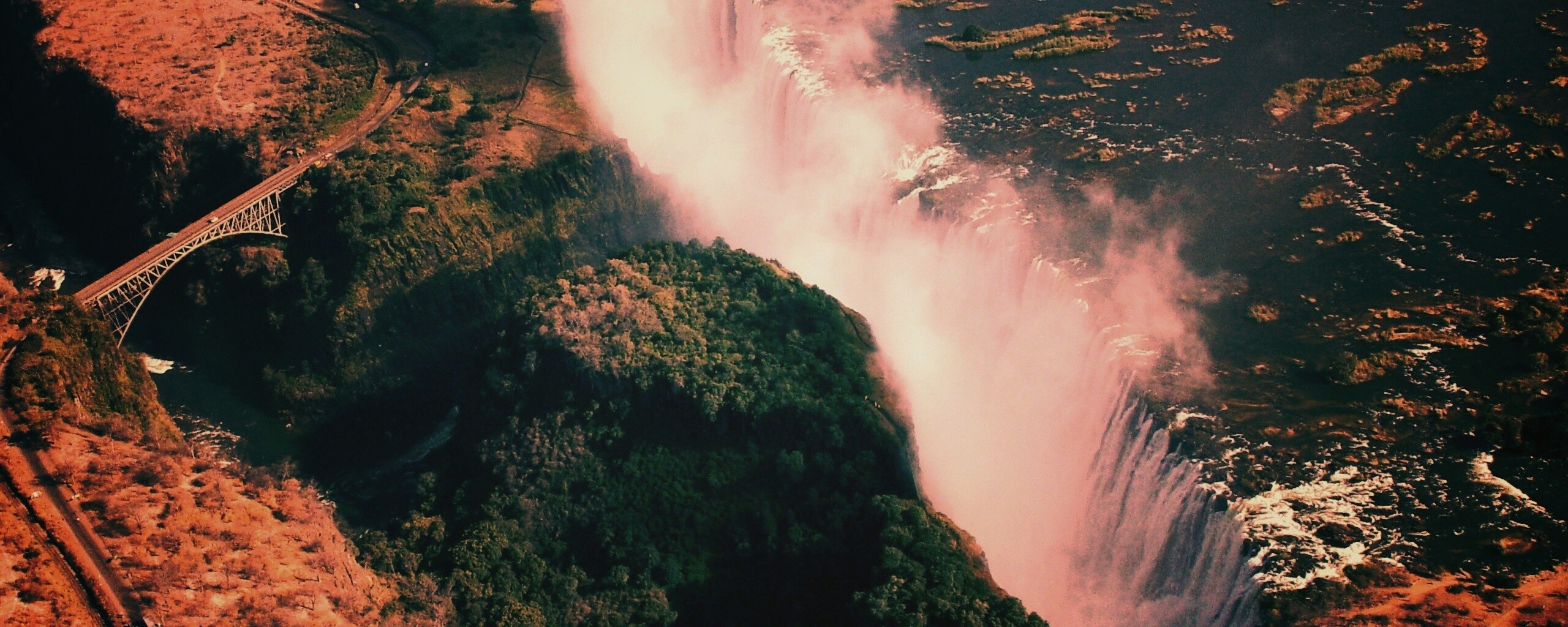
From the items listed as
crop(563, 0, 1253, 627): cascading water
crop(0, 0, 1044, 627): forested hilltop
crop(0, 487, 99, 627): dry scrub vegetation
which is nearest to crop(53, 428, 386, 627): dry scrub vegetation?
crop(0, 0, 1044, 627): forested hilltop

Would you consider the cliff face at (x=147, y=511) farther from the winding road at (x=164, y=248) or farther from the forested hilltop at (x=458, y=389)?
the winding road at (x=164, y=248)

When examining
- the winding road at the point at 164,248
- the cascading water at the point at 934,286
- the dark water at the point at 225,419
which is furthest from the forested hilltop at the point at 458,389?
the cascading water at the point at 934,286

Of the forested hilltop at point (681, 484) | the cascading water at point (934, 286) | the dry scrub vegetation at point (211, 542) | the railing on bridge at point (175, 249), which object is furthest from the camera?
the railing on bridge at point (175, 249)

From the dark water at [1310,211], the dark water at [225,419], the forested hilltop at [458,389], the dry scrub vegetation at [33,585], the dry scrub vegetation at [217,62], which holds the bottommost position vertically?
the dark water at [225,419]

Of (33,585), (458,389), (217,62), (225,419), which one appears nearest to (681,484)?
(458,389)

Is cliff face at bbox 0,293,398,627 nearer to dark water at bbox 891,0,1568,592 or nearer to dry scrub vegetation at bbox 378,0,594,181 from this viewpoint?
dry scrub vegetation at bbox 378,0,594,181

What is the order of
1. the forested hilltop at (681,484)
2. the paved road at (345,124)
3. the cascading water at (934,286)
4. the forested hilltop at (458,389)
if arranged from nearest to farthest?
the forested hilltop at (458,389)
the forested hilltop at (681,484)
the cascading water at (934,286)
the paved road at (345,124)

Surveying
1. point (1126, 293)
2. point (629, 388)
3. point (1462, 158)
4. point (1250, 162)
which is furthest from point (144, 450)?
point (1462, 158)
